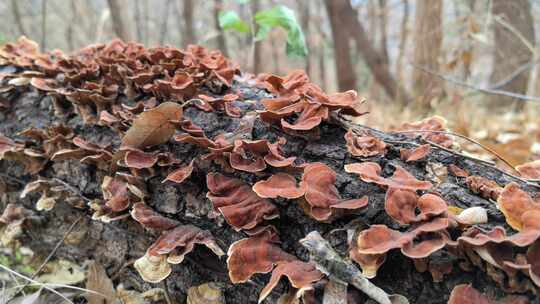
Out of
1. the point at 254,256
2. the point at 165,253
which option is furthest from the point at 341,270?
the point at 165,253

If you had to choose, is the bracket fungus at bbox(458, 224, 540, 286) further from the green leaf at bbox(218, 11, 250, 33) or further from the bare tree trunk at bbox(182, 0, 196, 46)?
the bare tree trunk at bbox(182, 0, 196, 46)

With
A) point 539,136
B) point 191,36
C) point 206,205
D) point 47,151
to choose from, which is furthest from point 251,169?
point 191,36

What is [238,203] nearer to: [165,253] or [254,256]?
[254,256]

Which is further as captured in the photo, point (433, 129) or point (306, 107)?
point (433, 129)

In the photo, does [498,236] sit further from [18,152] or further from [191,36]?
[191,36]

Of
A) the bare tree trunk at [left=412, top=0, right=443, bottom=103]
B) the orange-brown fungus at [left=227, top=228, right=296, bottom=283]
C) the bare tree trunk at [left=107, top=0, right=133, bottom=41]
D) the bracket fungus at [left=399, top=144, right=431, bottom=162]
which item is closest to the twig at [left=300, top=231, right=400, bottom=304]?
the orange-brown fungus at [left=227, top=228, right=296, bottom=283]
